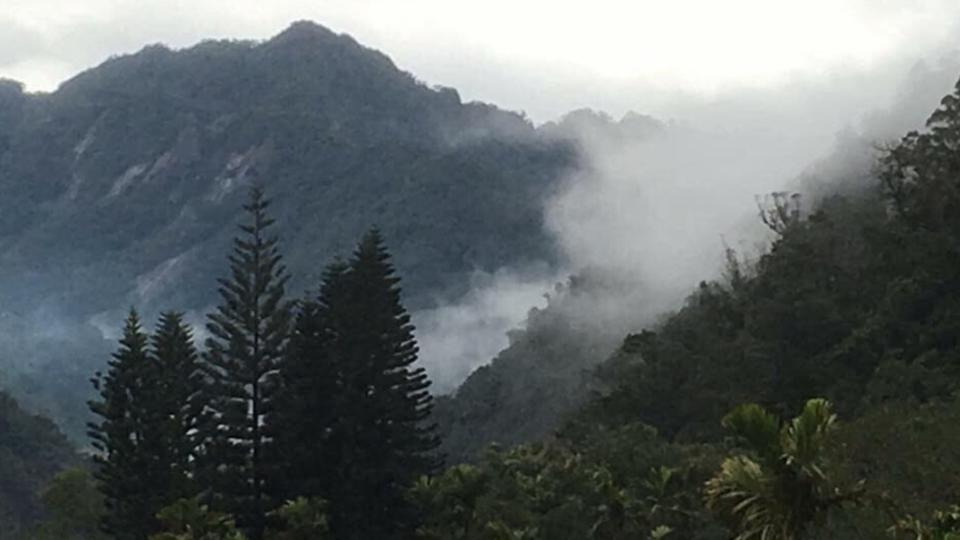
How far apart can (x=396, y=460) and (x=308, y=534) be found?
11.4 ft

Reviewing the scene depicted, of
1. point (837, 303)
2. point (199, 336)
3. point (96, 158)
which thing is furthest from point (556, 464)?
point (96, 158)

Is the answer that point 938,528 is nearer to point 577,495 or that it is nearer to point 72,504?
point 577,495

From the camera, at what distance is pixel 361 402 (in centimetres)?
3553

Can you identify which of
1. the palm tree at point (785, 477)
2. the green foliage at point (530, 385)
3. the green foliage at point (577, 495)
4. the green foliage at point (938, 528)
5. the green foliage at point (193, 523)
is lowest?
the green foliage at point (938, 528)

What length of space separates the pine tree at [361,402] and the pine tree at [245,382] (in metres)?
1.02

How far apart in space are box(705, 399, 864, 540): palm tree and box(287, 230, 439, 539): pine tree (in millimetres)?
19332

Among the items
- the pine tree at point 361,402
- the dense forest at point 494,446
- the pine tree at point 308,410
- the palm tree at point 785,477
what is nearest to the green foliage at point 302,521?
the dense forest at point 494,446

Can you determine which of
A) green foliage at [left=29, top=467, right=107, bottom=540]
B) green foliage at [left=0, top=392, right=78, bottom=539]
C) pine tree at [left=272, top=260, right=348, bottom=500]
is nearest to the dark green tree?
pine tree at [left=272, top=260, right=348, bottom=500]

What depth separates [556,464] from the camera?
3753 cm

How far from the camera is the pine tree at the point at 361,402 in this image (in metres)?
35.0

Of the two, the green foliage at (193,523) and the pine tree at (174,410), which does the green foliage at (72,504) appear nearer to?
the pine tree at (174,410)

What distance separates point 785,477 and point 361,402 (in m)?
20.2

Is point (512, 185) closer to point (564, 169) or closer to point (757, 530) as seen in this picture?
point (564, 169)

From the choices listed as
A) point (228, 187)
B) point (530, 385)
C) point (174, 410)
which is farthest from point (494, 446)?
point (228, 187)
